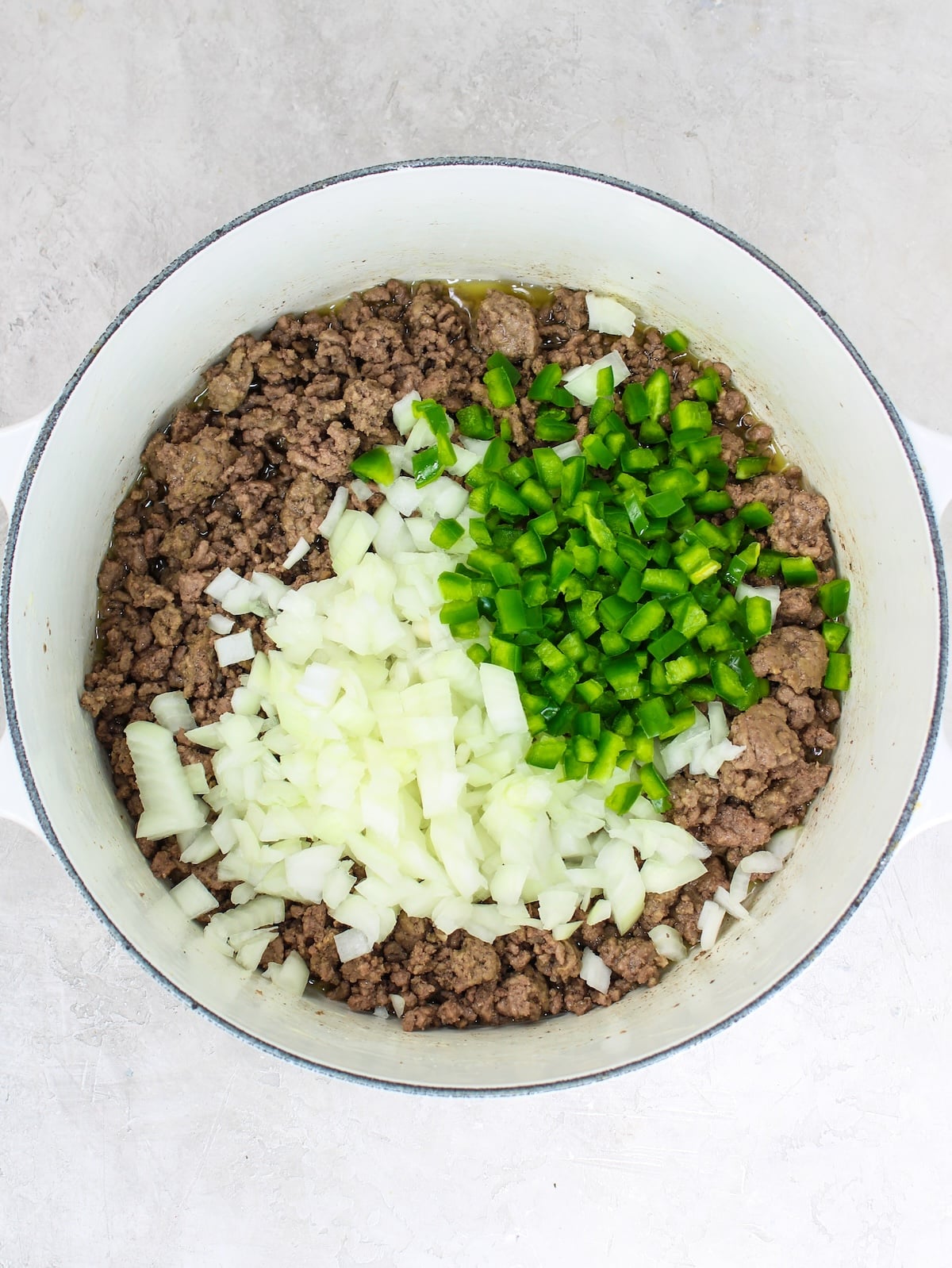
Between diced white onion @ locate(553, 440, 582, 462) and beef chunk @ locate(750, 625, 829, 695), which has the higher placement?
diced white onion @ locate(553, 440, 582, 462)

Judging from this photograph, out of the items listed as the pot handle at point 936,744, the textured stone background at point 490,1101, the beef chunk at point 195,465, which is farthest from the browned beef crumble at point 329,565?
the textured stone background at point 490,1101

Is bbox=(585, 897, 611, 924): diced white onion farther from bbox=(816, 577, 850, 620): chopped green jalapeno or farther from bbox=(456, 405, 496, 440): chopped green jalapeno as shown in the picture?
bbox=(456, 405, 496, 440): chopped green jalapeno

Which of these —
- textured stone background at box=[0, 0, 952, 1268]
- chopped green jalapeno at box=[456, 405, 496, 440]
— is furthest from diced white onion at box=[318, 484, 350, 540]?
textured stone background at box=[0, 0, 952, 1268]

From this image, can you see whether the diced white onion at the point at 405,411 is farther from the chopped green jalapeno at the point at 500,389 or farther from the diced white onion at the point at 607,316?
the diced white onion at the point at 607,316

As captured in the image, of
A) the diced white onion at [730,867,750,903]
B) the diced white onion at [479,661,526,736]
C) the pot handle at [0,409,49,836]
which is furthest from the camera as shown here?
the diced white onion at [730,867,750,903]

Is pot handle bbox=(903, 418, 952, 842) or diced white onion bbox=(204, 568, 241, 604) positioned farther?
diced white onion bbox=(204, 568, 241, 604)

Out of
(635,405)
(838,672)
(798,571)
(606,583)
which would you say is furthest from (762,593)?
(635,405)
